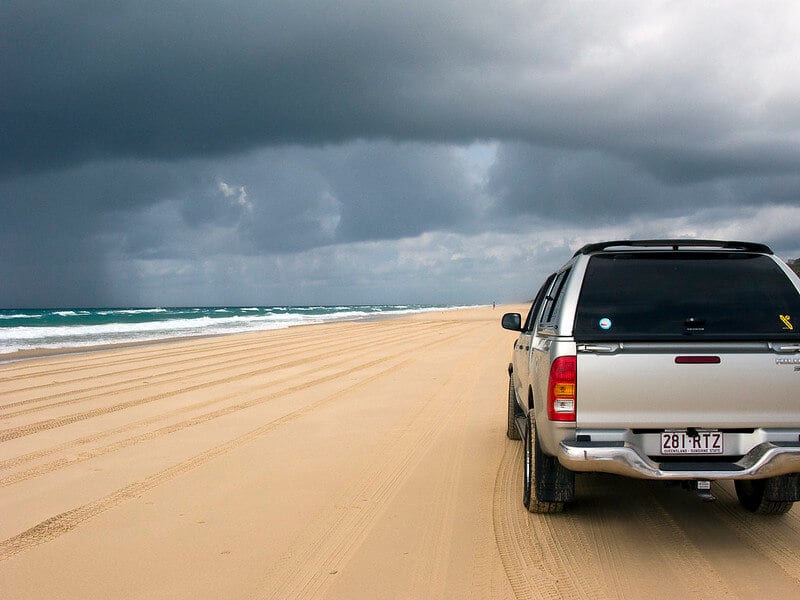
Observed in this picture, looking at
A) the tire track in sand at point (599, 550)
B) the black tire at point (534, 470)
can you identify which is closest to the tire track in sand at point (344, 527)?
the tire track in sand at point (599, 550)

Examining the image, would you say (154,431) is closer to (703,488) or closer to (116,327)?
(703,488)

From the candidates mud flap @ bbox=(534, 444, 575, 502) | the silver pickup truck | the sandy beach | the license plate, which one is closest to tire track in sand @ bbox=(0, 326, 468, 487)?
the sandy beach

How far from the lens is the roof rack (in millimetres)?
5230

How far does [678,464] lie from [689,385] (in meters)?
0.50

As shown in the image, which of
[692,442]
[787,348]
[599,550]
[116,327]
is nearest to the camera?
[787,348]

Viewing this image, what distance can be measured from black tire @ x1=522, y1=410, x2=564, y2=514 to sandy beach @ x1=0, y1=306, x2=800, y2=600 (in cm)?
9

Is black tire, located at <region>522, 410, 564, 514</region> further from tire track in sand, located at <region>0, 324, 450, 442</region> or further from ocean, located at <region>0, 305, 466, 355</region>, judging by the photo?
ocean, located at <region>0, 305, 466, 355</region>

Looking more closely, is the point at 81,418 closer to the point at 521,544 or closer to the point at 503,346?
the point at 521,544

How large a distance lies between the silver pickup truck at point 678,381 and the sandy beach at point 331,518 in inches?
25.2

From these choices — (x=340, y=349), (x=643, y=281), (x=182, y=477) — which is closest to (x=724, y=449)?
(x=643, y=281)

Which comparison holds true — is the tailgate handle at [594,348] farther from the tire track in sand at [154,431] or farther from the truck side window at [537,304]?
the tire track in sand at [154,431]

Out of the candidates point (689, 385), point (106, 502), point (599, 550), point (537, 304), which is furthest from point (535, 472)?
point (106, 502)

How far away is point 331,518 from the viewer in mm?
5453

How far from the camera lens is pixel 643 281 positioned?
504 centimetres
